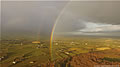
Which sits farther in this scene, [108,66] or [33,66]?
[108,66]

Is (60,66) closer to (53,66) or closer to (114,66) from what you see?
(53,66)

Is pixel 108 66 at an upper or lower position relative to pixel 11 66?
lower

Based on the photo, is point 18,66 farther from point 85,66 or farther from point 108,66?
point 108,66

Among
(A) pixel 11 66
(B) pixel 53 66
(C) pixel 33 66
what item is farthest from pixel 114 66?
(A) pixel 11 66

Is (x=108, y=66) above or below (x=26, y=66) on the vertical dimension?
below

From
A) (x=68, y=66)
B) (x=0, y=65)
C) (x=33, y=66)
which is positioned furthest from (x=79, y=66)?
(x=0, y=65)

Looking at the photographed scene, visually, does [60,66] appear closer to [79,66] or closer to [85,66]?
[79,66]

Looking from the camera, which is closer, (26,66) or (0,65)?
(26,66)

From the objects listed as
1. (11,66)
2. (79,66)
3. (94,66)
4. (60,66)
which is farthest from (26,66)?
(94,66)
